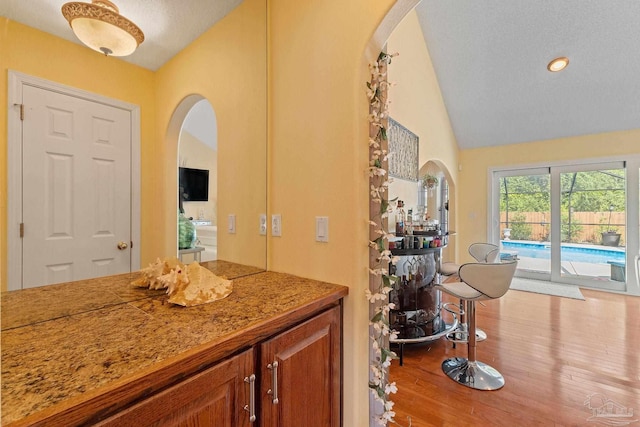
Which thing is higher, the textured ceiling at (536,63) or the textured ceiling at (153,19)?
the textured ceiling at (536,63)

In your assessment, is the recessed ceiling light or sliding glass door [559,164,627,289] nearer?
the recessed ceiling light

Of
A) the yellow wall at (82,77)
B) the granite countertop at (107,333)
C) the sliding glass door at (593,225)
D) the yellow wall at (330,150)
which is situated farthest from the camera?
the sliding glass door at (593,225)

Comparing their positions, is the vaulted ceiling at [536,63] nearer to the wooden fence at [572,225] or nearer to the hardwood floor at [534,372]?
the wooden fence at [572,225]

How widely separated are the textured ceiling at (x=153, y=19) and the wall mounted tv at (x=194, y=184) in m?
0.42

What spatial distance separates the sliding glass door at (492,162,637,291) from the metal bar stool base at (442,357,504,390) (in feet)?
11.5

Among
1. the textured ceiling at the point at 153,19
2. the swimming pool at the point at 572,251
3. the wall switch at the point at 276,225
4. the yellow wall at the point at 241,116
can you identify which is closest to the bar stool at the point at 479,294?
the wall switch at the point at 276,225

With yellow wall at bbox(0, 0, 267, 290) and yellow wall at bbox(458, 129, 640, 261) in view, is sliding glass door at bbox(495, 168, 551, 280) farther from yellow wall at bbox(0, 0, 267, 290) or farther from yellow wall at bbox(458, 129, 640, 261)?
yellow wall at bbox(0, 0, 267, 290)

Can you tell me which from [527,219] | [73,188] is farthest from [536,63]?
[73,188]

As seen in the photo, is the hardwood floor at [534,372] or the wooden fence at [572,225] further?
the wooden fence at [572,225]

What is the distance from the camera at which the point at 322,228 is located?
127cm

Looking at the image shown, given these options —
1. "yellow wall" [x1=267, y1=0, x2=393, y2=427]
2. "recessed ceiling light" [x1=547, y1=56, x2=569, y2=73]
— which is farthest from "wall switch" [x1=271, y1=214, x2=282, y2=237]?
"recessed ceiling light" [x1=547, y1=56, x2=569, y2=73]

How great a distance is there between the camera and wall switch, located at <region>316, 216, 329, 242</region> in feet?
4.13

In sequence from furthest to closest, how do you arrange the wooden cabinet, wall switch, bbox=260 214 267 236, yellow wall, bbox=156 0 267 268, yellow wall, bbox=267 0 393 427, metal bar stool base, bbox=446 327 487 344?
metal bar stool base, bbox=446 327 487 344 < wall switch, bbox=260 214 267 236 < yellow wall, bbox=156 0 267 268 < yellow wall, bbox=267 0 393 427 < the wooden cabinet

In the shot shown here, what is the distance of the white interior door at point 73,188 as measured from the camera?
0.78 metres
